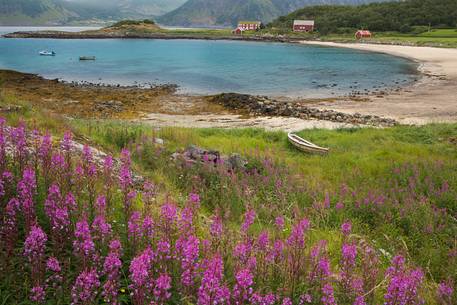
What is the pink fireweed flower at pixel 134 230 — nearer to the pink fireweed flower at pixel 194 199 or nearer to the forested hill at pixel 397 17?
the pink fireweed flower at pixel 194 199

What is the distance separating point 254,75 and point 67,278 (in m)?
62.1

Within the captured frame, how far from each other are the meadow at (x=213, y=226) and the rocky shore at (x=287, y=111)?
523 inches

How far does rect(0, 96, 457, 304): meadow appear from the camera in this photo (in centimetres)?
333

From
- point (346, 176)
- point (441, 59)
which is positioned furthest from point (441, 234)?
point (441, 59)

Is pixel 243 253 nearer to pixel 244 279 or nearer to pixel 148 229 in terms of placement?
pixel 244 279

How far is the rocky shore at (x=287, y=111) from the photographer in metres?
29.9

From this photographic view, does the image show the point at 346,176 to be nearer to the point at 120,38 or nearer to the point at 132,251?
the point at 132,251

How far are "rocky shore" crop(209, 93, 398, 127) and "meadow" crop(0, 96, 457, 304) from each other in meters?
13.3

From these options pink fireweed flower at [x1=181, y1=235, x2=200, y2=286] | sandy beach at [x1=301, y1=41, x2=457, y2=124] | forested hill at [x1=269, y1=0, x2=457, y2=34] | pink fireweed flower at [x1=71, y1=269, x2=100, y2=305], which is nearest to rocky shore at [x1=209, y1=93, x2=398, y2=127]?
sandy beach at [x1=301, y1=41, x2=457, y2=124]

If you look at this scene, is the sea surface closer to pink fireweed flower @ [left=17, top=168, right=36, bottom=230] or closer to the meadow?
the meadow

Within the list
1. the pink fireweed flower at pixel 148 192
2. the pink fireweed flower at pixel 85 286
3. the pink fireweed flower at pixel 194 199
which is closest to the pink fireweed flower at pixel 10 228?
the pink fireweed flower at pixel 85 286

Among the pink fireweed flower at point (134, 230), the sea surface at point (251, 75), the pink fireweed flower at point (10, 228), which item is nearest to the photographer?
the pink fireweed flower at point (10, 228)

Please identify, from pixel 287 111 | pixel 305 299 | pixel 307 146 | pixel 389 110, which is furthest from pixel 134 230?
pixel 389 110

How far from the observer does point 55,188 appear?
386 centimetres
